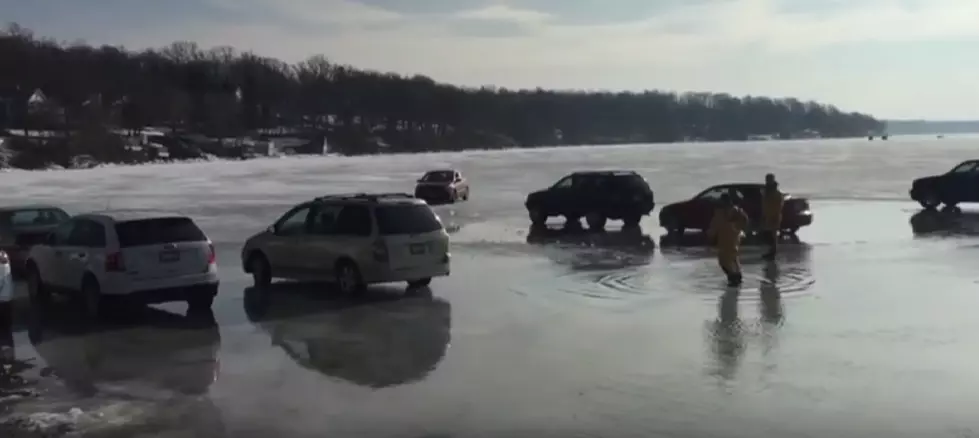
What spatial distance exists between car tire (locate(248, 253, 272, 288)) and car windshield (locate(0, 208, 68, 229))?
5.27m

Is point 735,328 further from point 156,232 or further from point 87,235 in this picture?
point 87,235

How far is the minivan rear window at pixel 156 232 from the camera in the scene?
598 inches

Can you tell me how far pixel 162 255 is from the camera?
15.2 metres

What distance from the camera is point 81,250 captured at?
1577 centimetres

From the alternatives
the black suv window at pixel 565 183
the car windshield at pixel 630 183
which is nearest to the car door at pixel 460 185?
the black suv window at pixel 565 183

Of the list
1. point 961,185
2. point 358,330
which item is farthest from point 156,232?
point 961,185

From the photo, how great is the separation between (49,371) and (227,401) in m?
2.74

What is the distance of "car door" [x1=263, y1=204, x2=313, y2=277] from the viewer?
1794cm

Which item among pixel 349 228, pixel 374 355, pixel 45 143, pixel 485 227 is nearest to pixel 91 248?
pixel 349 228

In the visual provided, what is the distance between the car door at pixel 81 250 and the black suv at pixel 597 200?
16.2 m

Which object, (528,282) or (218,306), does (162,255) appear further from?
(528,282)

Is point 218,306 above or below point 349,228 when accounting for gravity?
below

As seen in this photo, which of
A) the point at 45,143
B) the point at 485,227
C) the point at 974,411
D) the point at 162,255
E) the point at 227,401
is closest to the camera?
the point at 974,411

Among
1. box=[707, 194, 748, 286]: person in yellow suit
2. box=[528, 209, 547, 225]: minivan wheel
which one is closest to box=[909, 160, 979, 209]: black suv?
box=[528, 209, 547, 225]: minivan wheel
